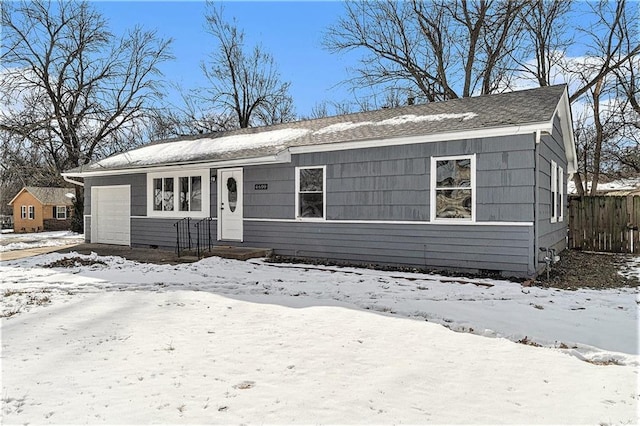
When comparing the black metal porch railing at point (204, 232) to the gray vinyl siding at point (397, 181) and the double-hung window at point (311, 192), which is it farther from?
the double-hung window at point (311, 192)

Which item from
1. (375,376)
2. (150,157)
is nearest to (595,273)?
(375,376)

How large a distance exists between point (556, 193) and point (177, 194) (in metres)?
9.99

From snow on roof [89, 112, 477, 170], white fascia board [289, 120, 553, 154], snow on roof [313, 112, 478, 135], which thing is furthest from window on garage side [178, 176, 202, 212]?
snow on roof [313, 112, 478, 135]

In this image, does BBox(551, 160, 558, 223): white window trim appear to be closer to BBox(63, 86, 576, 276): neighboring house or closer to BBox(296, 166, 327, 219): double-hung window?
BBox(63, 86, 576, 276): neighboring house

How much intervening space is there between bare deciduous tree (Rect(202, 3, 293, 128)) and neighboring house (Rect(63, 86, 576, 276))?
13.6m

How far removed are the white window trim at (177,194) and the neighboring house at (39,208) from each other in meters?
28.4

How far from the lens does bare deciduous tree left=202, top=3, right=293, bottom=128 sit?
25.5 m

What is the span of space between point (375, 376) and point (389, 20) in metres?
20.7

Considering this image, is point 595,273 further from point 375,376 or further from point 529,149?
point 375,376

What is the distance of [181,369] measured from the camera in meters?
3.40

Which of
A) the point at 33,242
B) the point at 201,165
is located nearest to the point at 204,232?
the point at 201,165

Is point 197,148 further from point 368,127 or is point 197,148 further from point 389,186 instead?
point 389,186

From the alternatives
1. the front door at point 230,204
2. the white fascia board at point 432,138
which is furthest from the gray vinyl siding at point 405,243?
the white fascia board at point 432,138

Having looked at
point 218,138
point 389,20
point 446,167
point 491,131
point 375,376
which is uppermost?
point 389,20
